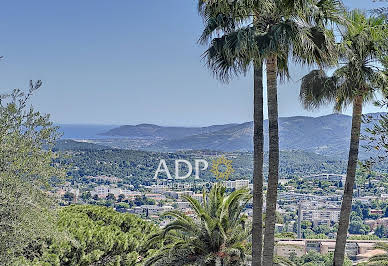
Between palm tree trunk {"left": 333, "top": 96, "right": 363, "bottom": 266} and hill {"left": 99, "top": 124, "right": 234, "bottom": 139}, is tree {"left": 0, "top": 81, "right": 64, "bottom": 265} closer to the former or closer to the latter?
palm tree trunk {"left": 333, "top": 96, "right": 363, "bottom": 266}

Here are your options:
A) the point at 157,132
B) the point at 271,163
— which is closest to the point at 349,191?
the point at 271,163

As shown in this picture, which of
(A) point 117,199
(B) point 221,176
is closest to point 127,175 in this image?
(A) point 117,199

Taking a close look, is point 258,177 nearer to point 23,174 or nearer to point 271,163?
point 271,163

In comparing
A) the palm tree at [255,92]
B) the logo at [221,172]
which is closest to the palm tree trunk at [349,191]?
the palm tree at [255,92]

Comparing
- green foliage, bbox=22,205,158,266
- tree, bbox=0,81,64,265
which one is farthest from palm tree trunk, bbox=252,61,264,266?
green foliage, bbox=22,205,158,266

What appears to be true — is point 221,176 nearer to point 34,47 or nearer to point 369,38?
point 369,38

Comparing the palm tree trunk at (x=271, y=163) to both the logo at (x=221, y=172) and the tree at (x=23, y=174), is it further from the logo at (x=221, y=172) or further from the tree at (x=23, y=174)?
the tree at (x=23, y=174)
